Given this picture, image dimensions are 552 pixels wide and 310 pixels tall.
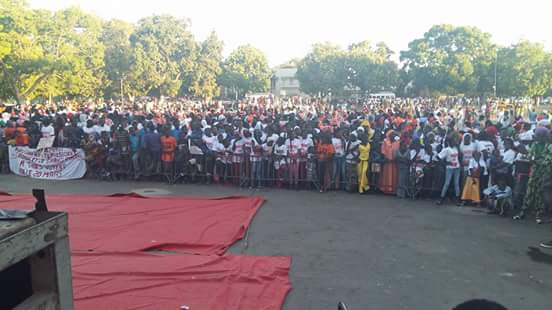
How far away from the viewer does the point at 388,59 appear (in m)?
57.8

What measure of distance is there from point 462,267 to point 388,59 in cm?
5345

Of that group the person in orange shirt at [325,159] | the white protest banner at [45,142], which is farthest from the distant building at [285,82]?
the person in orange shirt at [325,159]

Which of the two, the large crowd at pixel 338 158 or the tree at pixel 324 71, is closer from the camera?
the large crowd at pixel 338 158

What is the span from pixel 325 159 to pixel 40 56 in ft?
90.2

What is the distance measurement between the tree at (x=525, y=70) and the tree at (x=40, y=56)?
135 feet

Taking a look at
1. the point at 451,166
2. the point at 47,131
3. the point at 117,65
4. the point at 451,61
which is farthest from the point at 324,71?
the point at 451,166

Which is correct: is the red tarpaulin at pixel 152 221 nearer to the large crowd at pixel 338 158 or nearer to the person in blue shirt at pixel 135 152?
the large crowd at pixel 338 158

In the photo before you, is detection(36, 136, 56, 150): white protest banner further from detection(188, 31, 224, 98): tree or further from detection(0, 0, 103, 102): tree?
detection(188, 31, 224, 98): tree

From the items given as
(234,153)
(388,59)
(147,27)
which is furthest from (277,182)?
(388,59)

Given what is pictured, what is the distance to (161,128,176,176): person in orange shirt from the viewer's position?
46.3 feet

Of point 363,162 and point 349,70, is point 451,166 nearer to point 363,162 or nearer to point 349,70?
point 363,162

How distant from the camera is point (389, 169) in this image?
12.5m

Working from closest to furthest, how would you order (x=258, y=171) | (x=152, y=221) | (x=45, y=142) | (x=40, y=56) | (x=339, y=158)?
1. (x=152, y=221)
2. (x=339, y=158)
3. (x=258, y=171)
4. (x=45, y=142)
5. (x=40, y=56)

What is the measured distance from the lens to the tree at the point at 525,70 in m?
46.7
